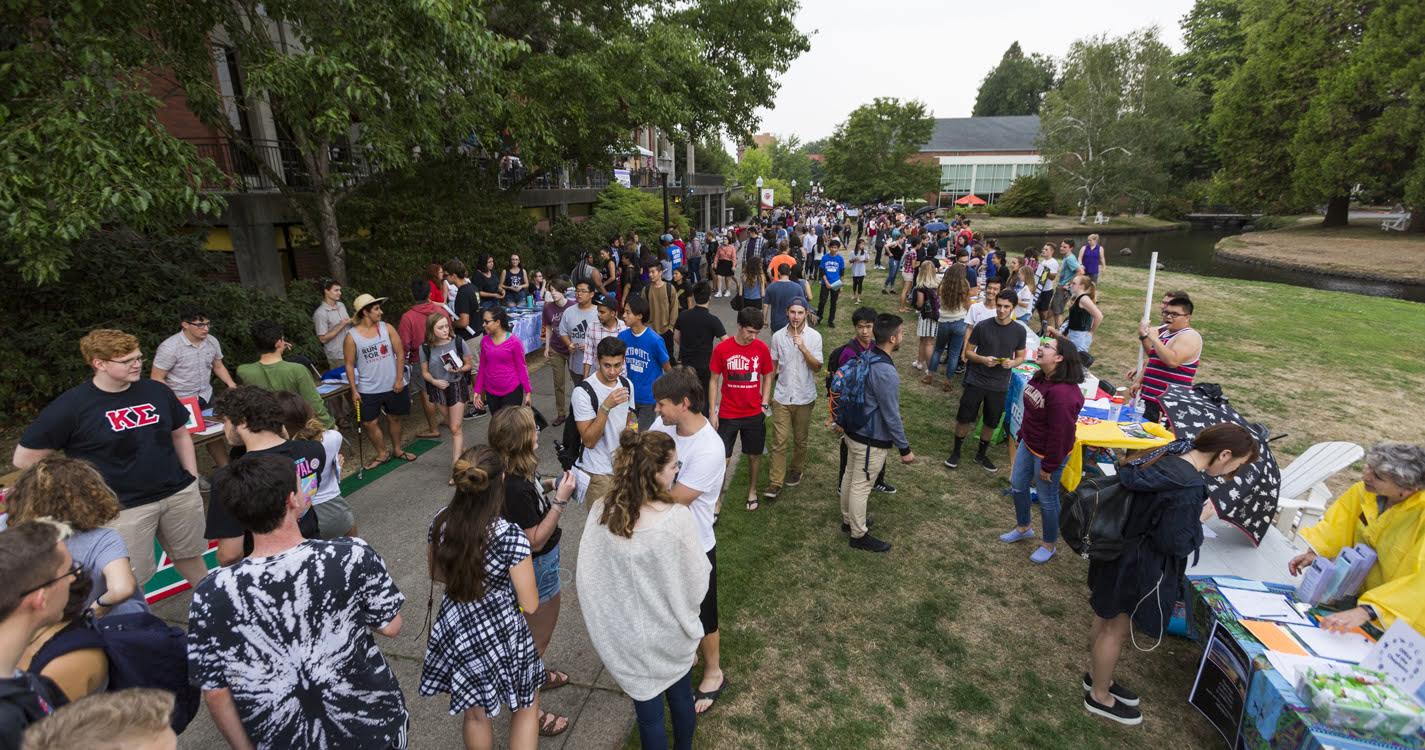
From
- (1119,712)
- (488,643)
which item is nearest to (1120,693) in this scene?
(1119,712)

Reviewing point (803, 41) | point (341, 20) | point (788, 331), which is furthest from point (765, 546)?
point (803, 41)

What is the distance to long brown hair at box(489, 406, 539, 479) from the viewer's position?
2.81 meters

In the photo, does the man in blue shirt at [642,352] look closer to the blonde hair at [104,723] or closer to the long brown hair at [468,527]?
the long brown hair at [468,527]

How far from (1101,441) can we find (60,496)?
623cm

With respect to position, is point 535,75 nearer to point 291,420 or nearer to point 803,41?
point 291,420

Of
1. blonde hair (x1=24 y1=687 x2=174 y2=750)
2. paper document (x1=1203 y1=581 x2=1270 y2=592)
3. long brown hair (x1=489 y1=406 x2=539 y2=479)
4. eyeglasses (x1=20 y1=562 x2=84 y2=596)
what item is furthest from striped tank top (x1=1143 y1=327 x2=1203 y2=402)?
eyeglasses (x1=20 y1=562 x2=84 y2=596)

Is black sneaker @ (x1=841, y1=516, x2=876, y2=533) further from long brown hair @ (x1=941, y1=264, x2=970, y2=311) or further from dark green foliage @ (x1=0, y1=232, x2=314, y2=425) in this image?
dark green foliage @ (x1=0, y1=232, x2=314, y2=425)

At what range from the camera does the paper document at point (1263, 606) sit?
338cm

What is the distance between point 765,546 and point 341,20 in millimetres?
7905

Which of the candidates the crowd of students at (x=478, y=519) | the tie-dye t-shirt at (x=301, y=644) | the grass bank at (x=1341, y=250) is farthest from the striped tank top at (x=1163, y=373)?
the grass bank at (x=1341, y=250)

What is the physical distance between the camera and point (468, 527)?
7.78 ft

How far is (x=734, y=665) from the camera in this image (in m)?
3.96

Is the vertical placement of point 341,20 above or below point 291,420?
above

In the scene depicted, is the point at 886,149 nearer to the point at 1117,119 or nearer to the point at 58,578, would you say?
the point at 1117,119
